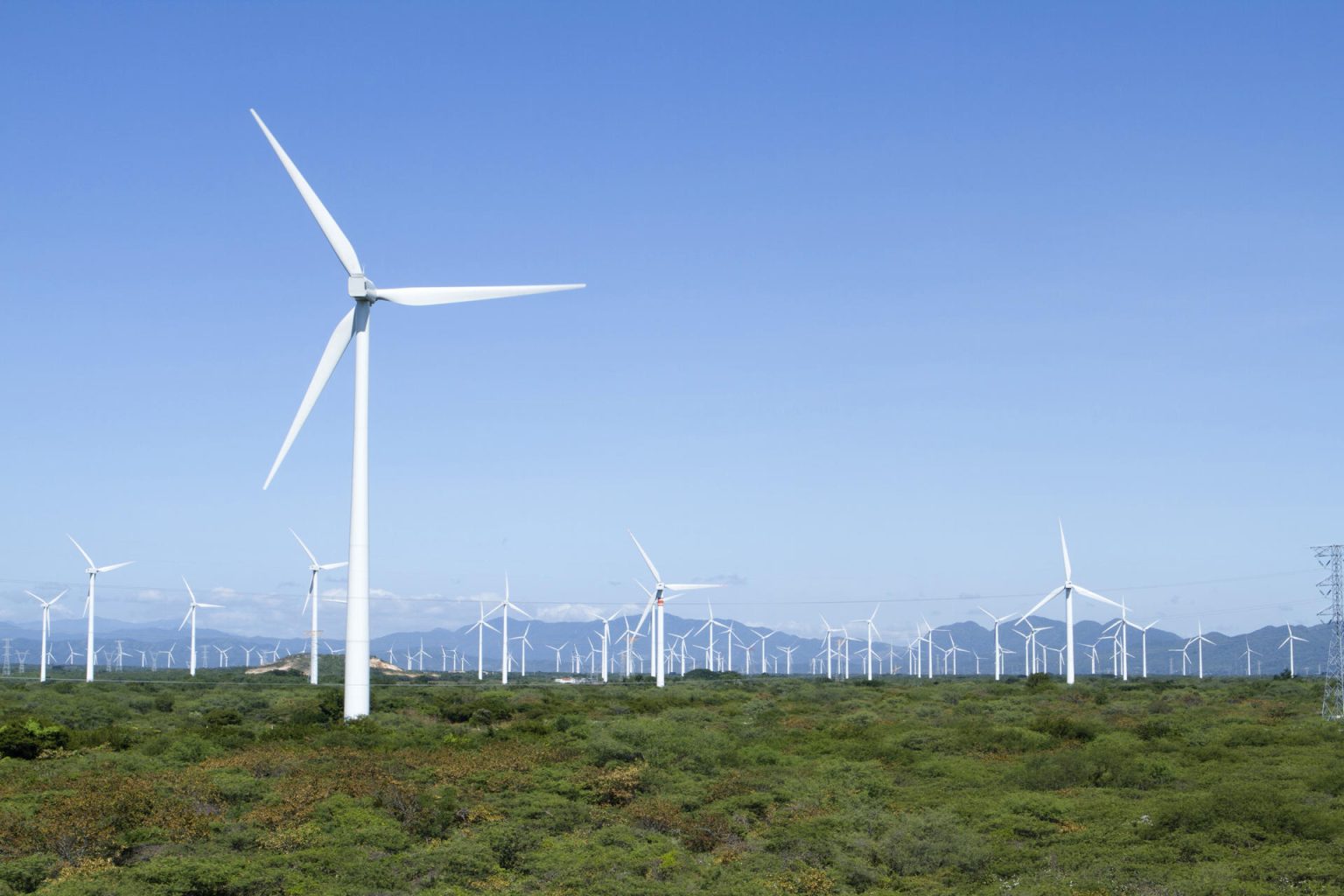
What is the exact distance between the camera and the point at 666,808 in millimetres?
33531

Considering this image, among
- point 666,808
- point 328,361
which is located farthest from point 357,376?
point 666,808

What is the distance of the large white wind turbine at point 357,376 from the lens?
45844mm

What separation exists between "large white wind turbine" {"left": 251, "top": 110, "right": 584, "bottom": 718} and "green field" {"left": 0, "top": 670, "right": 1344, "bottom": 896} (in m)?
2.59

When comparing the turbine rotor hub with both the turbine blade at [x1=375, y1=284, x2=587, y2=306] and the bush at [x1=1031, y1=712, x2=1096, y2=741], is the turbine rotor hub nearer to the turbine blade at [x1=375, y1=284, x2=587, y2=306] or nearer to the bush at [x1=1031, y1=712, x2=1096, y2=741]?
the turbine blade at [x1=375, y1=284, x2=587, y2=306]

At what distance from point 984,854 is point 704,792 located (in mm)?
9528

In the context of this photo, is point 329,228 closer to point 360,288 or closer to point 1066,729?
point 360,288

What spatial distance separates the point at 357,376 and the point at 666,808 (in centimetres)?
2160

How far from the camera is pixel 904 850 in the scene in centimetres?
2861

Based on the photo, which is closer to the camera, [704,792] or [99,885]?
[99,885]

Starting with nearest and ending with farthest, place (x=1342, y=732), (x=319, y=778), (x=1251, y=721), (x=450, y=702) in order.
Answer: (x=319, y=778) < (x=1342, y=732) < (x=1251, y=721) < (x=450, y=702)

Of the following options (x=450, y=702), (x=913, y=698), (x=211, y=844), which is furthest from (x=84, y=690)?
(x=211, y=844)

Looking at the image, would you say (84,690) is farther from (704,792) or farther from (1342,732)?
(1342,732)

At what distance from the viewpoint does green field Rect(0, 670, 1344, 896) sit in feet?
87.2

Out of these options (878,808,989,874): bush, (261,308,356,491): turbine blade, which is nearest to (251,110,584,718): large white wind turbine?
(261,308,356,491): turbine blade
